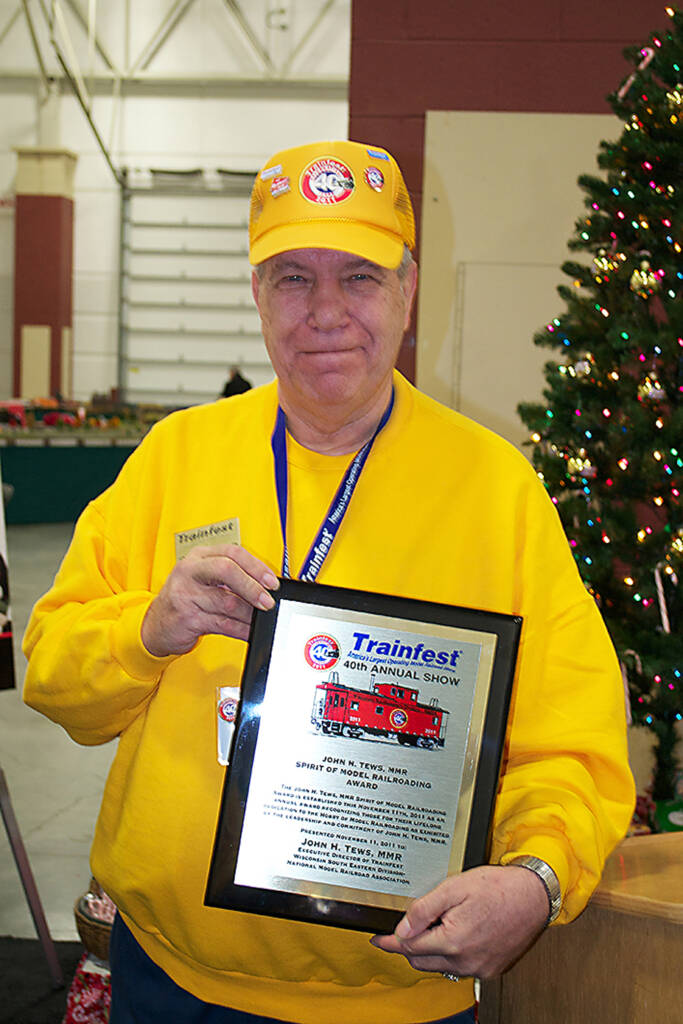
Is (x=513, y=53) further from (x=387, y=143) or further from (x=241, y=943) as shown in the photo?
(x=241, y=943)

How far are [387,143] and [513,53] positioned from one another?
2.26 ft

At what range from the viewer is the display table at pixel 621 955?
1.47 m

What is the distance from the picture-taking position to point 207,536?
1.15 meters

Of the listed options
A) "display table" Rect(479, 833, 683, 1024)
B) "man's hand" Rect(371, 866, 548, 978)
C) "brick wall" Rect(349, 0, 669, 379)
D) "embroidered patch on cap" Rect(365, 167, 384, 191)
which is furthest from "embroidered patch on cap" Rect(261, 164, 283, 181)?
"brick wall" Rect(349, 0, 669, 379)

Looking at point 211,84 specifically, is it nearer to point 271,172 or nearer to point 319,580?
point 271,172

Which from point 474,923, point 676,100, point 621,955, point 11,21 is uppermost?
point 11,21

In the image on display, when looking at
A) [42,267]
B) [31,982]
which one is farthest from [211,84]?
[31,982]

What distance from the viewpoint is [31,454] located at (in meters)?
9.59

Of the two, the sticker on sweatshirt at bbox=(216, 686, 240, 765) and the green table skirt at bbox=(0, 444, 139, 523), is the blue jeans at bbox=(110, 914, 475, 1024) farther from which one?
the green table skirt at bbox=(0, 444, 139, 523)

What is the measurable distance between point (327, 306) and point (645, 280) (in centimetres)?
155

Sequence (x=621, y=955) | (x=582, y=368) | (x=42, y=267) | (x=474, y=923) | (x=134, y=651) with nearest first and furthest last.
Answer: (x=474, y=923)
(x=134, y=651)
(x=621, y=955)
(x=582, y=368)
(x=42, y=267)

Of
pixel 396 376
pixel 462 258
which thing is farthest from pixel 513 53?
pixel 396 376

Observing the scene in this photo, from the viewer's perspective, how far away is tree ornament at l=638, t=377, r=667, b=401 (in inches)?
93.7

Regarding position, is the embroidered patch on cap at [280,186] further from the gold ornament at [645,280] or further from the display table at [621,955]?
the gold ornament at [645,280]
